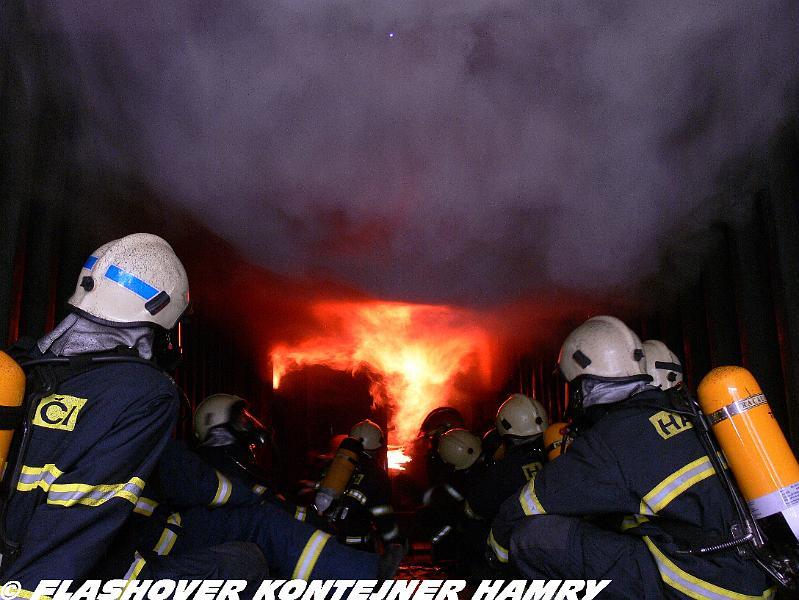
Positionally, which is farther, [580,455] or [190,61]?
[190,61]

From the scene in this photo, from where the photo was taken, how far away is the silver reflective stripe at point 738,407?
2342mm

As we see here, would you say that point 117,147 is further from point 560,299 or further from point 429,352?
point 429,352

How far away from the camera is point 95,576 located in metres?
1.98

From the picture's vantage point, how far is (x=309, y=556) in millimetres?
3068

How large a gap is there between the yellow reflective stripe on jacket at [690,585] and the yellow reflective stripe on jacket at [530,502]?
432mm

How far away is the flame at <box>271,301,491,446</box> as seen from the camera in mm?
9922

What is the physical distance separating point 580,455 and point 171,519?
1.96 m

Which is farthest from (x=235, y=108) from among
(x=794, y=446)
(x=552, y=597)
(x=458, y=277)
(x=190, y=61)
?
(x=794, y=446)

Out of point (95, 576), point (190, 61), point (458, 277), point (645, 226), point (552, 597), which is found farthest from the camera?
point (458, 277)

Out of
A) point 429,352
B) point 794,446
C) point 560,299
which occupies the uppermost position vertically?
point 794,446

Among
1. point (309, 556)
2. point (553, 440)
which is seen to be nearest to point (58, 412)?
point (309, 556)

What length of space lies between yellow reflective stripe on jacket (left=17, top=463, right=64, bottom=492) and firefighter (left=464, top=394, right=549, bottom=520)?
3.34 meters

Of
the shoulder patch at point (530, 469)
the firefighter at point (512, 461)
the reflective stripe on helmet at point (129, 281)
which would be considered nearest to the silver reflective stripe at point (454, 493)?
the firefighter at point (512, 461)

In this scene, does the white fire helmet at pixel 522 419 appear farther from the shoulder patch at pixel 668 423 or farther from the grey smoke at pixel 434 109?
the shoulder patch at pixel 668 423
